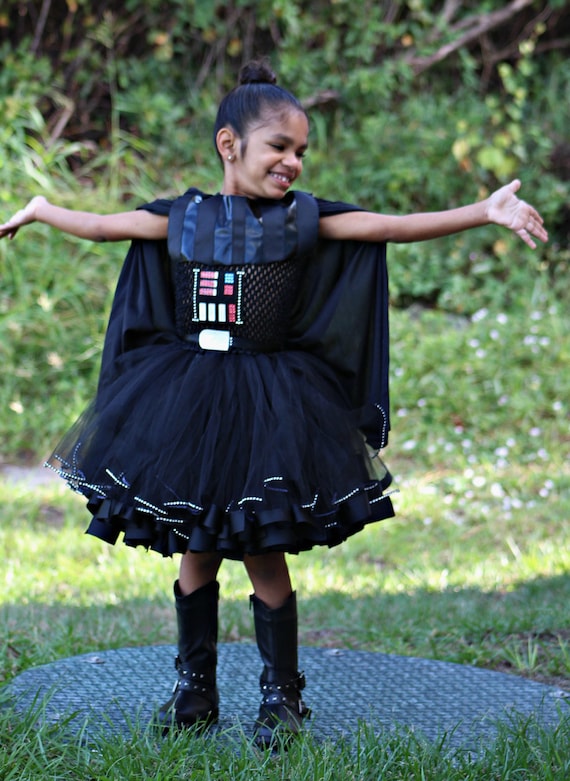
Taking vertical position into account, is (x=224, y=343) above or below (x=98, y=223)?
below

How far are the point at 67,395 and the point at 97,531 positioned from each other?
373cm

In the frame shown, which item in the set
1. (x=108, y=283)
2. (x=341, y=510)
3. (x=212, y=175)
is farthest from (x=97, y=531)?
(x=212, y=175)

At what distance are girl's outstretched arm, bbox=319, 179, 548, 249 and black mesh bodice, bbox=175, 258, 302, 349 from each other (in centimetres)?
16

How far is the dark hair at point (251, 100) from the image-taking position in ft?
9.00

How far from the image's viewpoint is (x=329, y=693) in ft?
9.80

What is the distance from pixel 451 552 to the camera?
486 cm

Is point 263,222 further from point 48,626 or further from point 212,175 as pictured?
point 212,175

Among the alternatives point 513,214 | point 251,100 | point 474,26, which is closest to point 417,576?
point 513,214

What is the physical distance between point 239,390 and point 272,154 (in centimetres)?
60

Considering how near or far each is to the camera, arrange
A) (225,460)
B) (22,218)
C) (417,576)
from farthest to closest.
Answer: (417,576) < (22,218) < (225,460)

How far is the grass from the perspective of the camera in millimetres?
2369

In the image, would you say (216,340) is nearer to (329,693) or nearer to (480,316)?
(329,693)

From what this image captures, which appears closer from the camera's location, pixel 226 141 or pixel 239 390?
pixel 239 390

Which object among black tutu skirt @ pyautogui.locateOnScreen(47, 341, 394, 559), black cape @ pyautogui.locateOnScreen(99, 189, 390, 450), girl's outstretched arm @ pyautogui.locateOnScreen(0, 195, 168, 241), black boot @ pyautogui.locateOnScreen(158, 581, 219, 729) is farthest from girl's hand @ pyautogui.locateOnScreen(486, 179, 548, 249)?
black boot @ pyautogui.locateOnScreen(158, 581, 219, 729)
